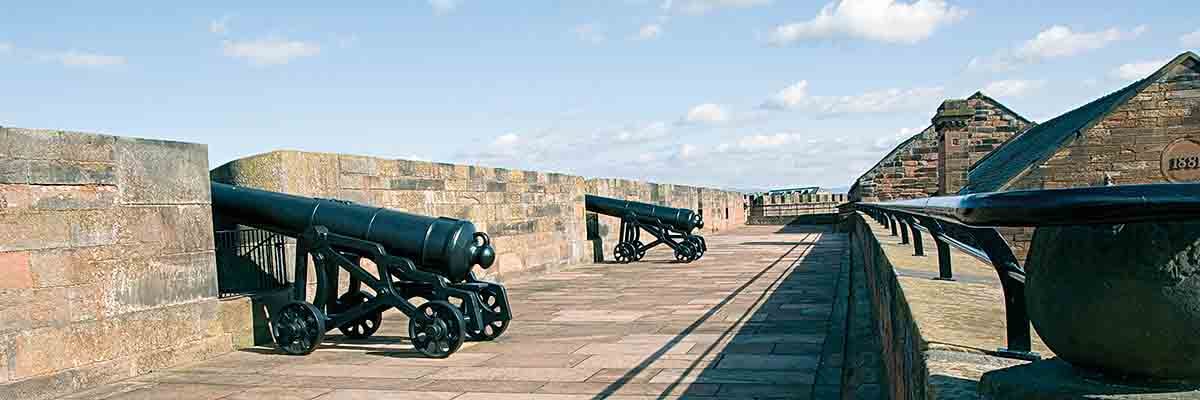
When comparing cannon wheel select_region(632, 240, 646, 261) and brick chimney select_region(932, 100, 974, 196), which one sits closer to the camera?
cannon wheel select_region(632, 240, 646, 261)

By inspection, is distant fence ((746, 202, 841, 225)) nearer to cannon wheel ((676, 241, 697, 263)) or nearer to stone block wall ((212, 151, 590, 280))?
cannon wheel ((676, 241, 697, 263))

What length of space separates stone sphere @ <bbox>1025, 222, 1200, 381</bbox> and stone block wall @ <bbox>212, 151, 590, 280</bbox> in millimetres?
7367

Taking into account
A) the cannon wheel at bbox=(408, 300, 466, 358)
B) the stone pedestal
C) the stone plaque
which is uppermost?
the stone plaque

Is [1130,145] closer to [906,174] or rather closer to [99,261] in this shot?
[906,174]

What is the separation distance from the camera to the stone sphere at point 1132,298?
1209mm

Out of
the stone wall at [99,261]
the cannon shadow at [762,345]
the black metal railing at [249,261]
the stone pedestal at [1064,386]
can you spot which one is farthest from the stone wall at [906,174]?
the stone pedestal at [1064,386]

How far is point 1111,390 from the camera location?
127 cm

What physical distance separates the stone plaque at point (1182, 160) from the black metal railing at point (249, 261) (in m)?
17.3

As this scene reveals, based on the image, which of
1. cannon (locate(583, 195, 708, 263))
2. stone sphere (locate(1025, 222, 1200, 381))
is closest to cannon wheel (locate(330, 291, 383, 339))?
stone sphere (locate(1025, 222, 1200, 381))

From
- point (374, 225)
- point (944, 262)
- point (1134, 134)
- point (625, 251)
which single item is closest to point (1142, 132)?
point (1134, 134)

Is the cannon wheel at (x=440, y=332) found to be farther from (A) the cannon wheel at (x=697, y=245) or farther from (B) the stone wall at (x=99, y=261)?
(A) the cannon wheel at (x=697, y=245)

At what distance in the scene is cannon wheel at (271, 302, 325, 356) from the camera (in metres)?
6.47

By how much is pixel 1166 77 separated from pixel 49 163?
19.6 m

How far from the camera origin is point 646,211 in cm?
1528
